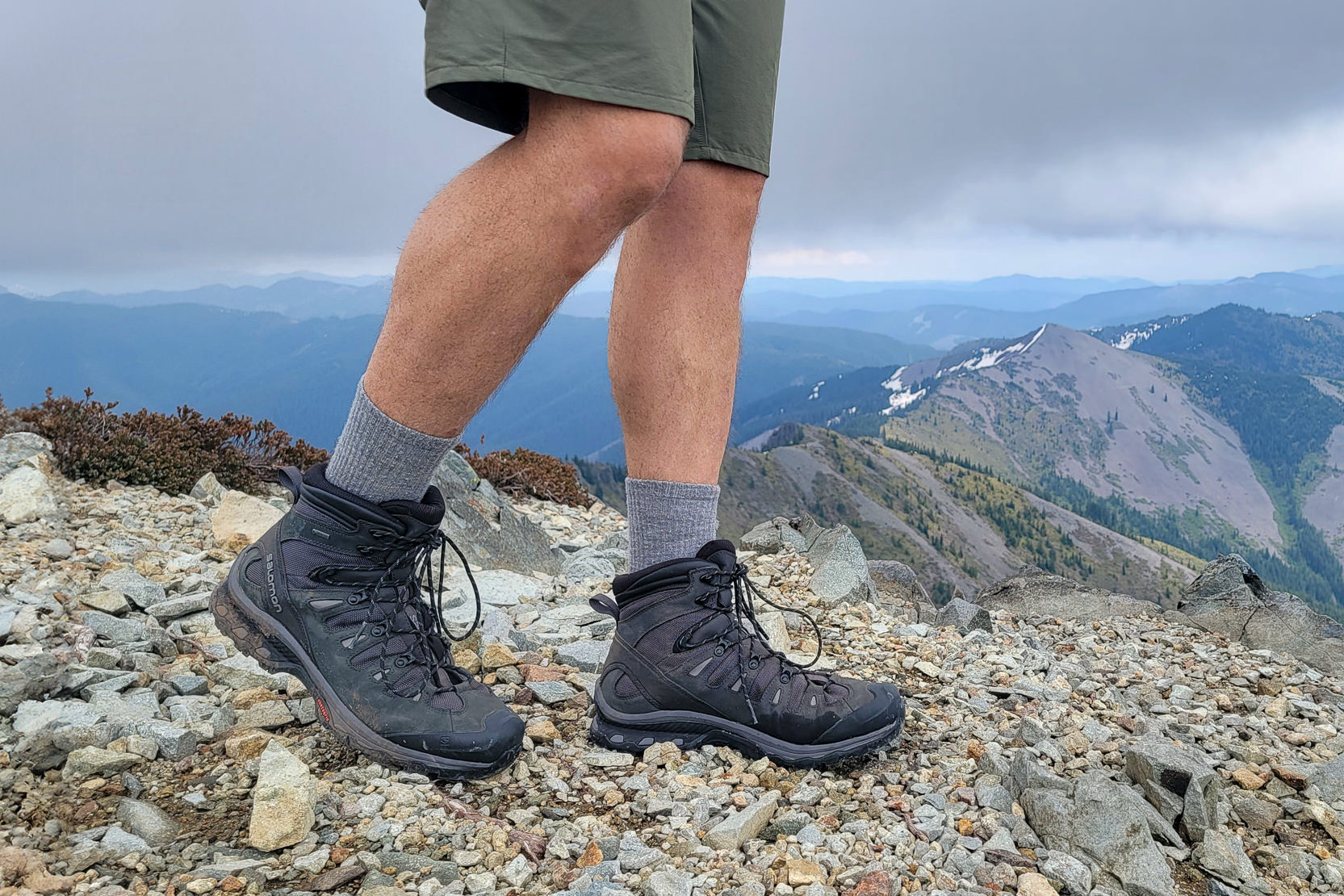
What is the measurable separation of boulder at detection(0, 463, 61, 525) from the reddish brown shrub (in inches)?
194

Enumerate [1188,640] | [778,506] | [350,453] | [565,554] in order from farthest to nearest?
1. [778,506]
2. [565,554]
3. [1188,640]
4. [350,453]

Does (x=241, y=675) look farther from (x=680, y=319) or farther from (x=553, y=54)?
(x=553, y=54)

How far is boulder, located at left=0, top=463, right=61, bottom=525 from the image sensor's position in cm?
541

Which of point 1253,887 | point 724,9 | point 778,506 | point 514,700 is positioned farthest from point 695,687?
point 778,506

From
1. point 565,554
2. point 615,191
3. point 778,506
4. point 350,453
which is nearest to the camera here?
point 615,191

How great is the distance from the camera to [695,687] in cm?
259

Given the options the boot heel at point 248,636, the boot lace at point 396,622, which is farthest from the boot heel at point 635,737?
the boot heel at point 248,636

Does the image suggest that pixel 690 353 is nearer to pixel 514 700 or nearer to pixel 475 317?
pixel 475 317

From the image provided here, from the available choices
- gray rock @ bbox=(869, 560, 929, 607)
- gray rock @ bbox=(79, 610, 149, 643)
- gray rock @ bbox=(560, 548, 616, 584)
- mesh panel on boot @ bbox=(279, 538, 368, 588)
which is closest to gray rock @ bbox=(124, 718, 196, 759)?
mesh panel on boot @ bbox=(279, 538, 368, 588)

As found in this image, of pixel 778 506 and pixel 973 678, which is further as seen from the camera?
pixel 778 506

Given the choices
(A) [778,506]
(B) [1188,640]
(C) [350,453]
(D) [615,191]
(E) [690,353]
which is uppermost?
(D) [615,191]

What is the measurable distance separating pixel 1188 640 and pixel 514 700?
385 cm

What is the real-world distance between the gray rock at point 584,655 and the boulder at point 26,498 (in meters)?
4.21

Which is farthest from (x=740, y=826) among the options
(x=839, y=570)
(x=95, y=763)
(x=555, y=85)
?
(x=839, y=570)
